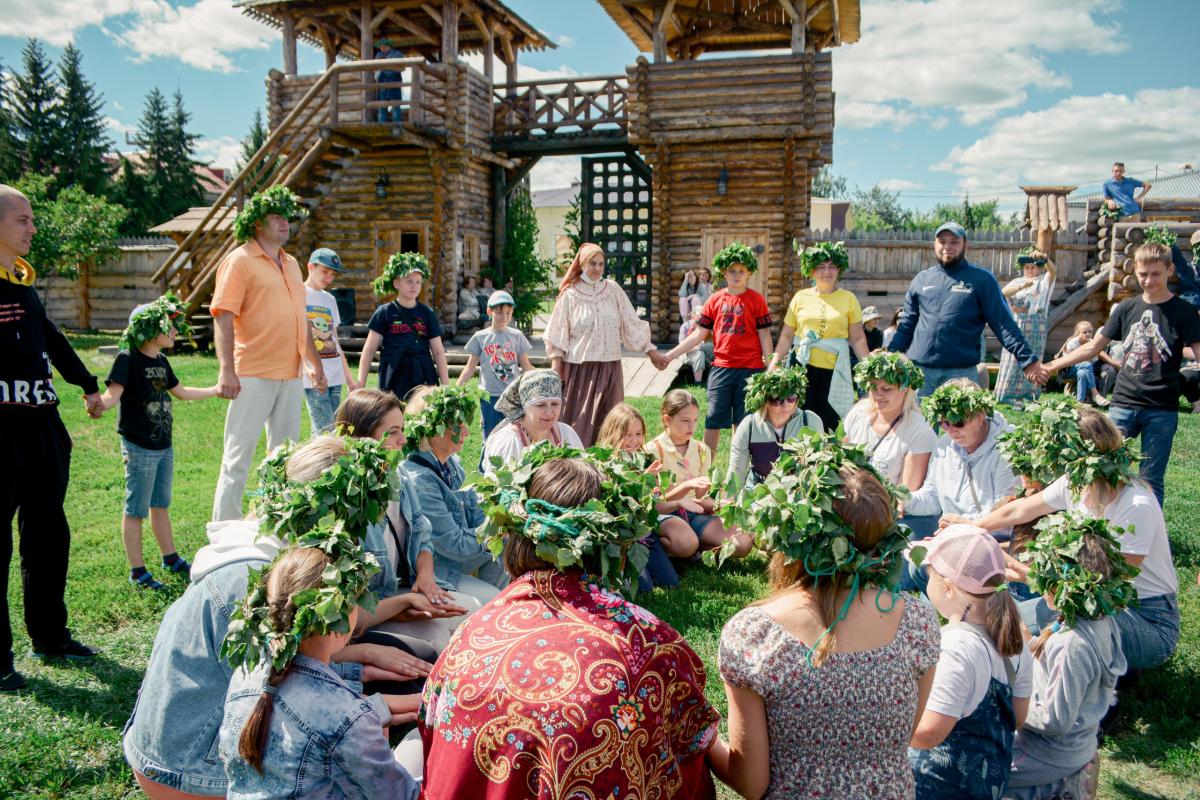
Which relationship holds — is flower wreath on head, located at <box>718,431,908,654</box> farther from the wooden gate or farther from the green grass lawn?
the wooden gate

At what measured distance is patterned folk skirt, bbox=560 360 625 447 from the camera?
6.65m

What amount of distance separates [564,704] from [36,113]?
38.6 metres

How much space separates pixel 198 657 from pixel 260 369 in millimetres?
3294

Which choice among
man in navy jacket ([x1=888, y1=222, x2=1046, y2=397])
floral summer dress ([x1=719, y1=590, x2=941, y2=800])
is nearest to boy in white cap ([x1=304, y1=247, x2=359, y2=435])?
man in navy jacket ([x1=888, y1=222, x2=1046, y2=397])

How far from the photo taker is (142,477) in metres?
4.88

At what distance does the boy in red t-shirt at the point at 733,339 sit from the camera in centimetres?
684

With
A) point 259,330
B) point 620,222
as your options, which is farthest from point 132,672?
point 620,222

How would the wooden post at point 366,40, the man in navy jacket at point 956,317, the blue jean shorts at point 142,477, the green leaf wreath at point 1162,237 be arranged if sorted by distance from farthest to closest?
the wooden post at point 366,40
the green leaf wreath at point 1162,237
the man in navy jacket at point 956,317
the blue jean shorts at point 142,477

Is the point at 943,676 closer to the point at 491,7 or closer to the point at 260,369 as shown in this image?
the point at 260,369

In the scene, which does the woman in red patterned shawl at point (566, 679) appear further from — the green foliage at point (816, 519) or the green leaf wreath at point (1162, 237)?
the green leaf wreath at point (1162, 237)

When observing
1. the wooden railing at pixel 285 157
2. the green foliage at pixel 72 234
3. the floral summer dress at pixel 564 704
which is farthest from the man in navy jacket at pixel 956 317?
the green foliage at pixel 72 234

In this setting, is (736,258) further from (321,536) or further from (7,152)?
(7,152)

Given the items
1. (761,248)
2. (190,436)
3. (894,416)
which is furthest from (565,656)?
(761,248)

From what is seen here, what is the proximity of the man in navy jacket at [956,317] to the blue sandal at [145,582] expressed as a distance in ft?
17.3
